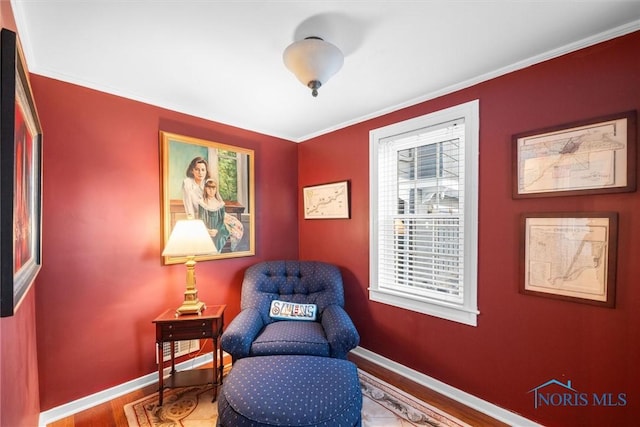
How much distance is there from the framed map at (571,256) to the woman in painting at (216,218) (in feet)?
7.68

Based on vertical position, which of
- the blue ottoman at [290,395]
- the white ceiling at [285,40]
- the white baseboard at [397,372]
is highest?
the white ceiling at [285,40]

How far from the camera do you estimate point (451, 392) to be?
1.98 metres

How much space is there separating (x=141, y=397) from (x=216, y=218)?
1474mm

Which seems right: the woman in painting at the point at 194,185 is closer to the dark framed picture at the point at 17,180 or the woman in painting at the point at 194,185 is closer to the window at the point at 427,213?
the dark framed picture at the point at 17,180

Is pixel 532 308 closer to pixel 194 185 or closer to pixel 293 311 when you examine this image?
pixel 293 311

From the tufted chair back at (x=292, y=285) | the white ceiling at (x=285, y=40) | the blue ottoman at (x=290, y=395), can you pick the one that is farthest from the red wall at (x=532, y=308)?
the blue ottoman at (x=290, y=395)

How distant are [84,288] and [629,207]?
10.9 feet

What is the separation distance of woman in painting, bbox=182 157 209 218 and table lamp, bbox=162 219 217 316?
0.91ft

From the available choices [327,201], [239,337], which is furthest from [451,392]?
[327,201]

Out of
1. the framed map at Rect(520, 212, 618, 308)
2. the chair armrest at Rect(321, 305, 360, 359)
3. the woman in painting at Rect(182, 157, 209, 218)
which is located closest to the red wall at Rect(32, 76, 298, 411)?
the woman in painting at Rect(182, 157, 209, 218)

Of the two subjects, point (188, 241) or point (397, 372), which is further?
point (397, 372)

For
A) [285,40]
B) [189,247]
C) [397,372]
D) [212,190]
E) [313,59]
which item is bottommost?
[397,372]

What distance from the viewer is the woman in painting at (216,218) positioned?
239 centimetres

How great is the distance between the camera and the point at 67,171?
1.78m
